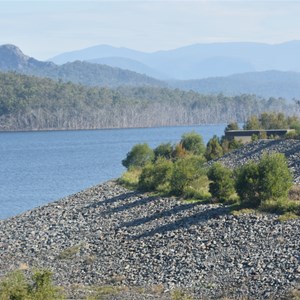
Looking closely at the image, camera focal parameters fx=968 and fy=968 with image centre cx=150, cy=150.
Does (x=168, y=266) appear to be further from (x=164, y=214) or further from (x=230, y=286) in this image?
(x=164, y=214)

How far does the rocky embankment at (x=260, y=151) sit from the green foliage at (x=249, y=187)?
9.92 meters

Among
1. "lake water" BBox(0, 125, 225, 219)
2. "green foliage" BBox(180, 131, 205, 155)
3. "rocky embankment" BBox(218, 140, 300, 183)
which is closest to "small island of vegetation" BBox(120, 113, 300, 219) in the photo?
"rocky embankment" BBox(218, 140, 300, 183)

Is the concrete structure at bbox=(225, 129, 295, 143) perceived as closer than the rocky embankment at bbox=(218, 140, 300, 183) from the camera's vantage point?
No

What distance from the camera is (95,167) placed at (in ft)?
285

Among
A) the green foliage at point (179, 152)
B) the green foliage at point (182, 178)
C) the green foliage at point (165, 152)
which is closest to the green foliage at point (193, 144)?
the green foliage at point (165, 152)

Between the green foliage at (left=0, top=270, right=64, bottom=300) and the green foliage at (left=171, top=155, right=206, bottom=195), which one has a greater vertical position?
the green foliage at (left=171, top=155, right=206, bottom=195)

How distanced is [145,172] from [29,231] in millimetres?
9576

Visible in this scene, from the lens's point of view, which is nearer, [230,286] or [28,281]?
[230,286]

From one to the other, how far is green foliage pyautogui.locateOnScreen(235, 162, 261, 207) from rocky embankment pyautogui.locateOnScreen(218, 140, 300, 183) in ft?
32.5

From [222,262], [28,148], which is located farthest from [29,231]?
[28,148]

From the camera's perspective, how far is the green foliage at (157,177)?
4131 centimetres

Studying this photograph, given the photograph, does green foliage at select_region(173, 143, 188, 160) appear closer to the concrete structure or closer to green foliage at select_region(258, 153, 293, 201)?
the concrete structure

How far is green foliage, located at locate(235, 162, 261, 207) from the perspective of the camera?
1272 inches

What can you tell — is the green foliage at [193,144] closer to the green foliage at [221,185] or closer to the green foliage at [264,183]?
the green foliage at [221,185]
